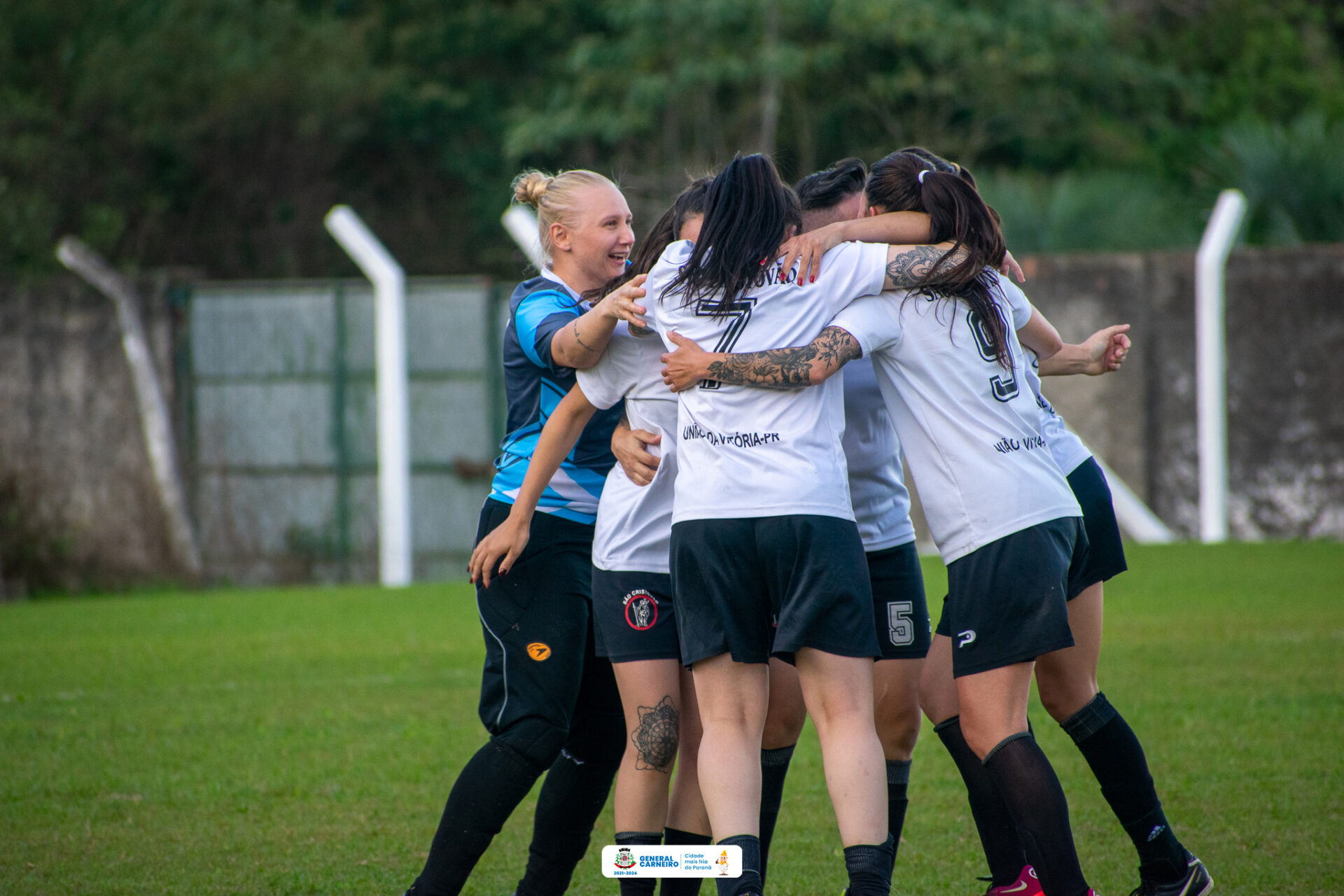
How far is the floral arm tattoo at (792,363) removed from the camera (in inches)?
134

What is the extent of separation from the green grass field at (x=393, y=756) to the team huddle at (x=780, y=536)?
66 cm

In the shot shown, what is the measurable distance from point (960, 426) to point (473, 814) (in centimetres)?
161

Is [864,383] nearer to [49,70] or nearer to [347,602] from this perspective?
[347,602]

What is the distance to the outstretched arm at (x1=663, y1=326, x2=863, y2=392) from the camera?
134 inches

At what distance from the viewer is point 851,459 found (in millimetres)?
3975

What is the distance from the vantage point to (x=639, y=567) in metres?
3.77

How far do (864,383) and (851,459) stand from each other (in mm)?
218

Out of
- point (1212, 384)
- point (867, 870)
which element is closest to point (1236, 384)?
point (1212, 384)

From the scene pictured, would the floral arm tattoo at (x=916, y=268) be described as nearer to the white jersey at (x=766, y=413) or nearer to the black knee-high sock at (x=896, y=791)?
the white jersey at (x=766, y=413)

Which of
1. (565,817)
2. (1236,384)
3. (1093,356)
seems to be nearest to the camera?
(565,817)

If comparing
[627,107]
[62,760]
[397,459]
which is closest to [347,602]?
[397,459]

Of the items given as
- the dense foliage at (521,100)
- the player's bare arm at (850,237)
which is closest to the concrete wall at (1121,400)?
the dense foliage at (521,100)

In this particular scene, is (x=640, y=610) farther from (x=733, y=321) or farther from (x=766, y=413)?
(x=733, y=321)

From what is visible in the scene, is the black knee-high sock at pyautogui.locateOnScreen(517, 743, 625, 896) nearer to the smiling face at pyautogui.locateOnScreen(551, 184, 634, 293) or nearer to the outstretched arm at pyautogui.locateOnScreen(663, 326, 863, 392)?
the outstretched arm at pyautogui.locateOnScreen(663, 326, 863, 392)
